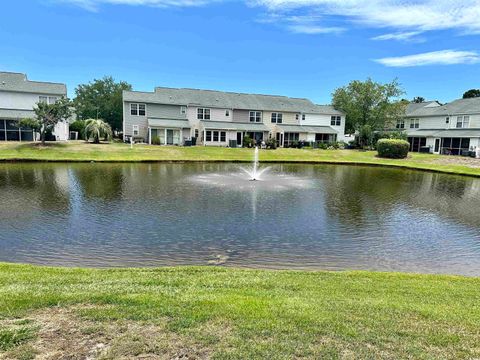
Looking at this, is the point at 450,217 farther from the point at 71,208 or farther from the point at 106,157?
the point at 106,157

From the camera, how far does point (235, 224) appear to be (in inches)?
509

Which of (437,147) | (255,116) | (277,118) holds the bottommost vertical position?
(437,147)

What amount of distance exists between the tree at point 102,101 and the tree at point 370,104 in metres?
40.0

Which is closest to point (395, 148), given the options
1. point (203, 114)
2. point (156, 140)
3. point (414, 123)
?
point (414, 123)

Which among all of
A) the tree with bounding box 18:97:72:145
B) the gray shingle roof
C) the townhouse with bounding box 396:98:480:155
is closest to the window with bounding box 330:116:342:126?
the townhouse with bounding box 396:98:480:155

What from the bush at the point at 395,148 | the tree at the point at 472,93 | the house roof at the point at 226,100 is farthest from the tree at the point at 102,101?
the tree at the point at 472,93

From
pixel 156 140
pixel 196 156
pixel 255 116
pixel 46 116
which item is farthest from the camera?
pixel 255 116

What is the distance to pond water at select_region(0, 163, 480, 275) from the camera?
31.8 ft

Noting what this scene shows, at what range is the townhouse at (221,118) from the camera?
4788 centimetres

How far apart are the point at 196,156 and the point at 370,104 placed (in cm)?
3251

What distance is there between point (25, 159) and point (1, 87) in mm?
18076

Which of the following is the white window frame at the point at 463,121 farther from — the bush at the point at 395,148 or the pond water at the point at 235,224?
the pond water at the point at 235,224

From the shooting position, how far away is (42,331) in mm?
4277

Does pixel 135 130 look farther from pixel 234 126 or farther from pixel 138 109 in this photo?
pixel 234 126
